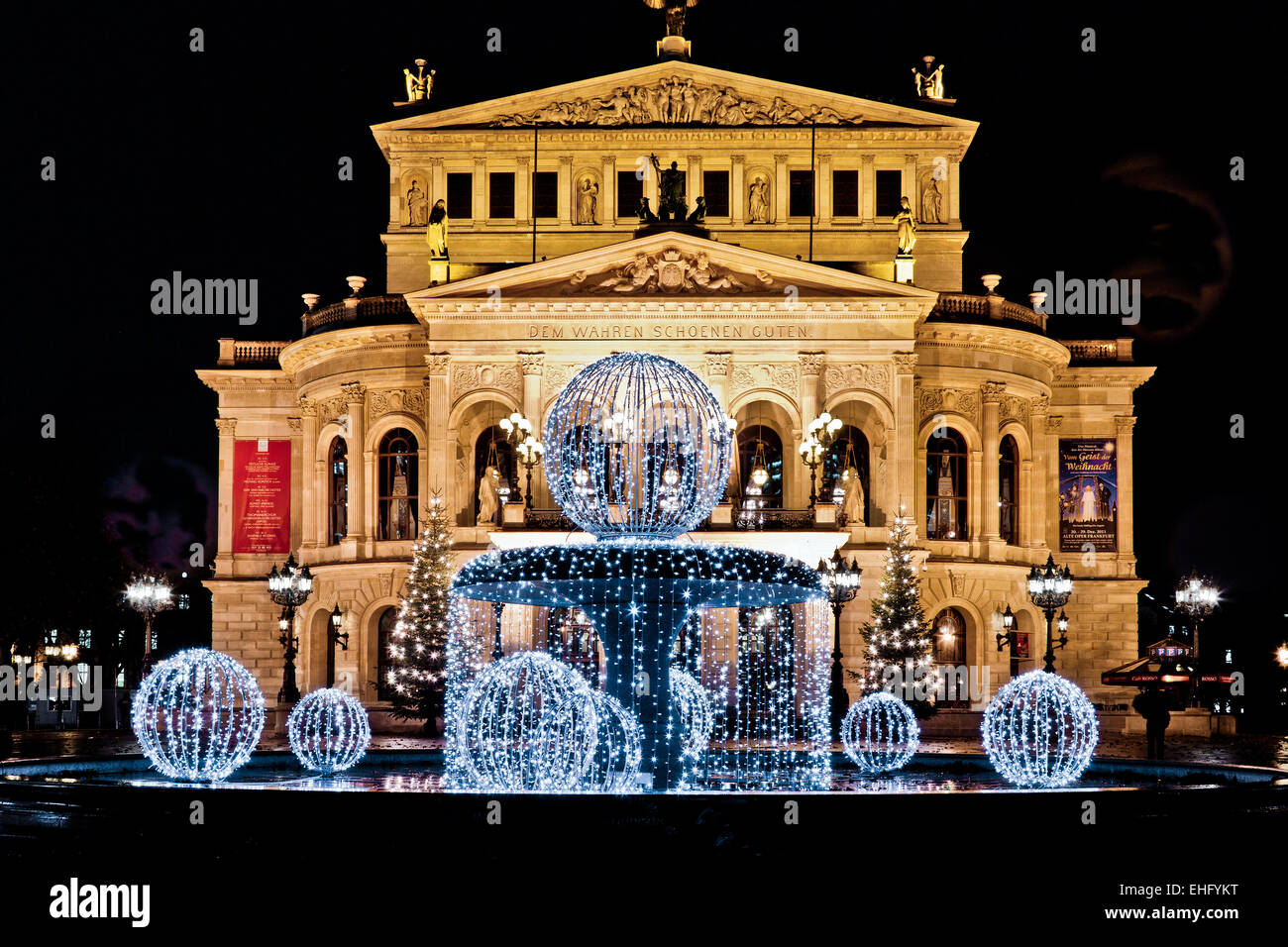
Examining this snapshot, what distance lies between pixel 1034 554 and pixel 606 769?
125ft

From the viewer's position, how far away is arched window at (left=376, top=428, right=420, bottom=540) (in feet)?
171

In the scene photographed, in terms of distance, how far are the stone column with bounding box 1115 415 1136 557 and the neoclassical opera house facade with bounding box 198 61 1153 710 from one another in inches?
4.7

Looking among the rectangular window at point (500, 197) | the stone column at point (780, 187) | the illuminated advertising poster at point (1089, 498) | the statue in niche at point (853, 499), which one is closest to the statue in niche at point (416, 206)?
the rectangular window at point (500, 197)

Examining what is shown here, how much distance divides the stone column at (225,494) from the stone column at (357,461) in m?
4.98

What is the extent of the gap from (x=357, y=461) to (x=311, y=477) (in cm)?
230

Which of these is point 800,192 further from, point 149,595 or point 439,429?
point 149,595

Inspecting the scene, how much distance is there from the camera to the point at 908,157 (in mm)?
55062

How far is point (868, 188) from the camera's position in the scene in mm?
54625

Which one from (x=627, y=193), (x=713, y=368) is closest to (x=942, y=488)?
(x=713, y=368)

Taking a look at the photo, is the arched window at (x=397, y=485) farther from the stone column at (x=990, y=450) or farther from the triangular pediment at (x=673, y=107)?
the stone column at (x=990, y=450)

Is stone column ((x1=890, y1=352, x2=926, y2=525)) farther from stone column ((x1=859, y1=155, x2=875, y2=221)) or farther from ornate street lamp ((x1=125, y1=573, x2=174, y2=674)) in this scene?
ornate street lamp ((x1=125, y1=573, x2=174, y2=674))
